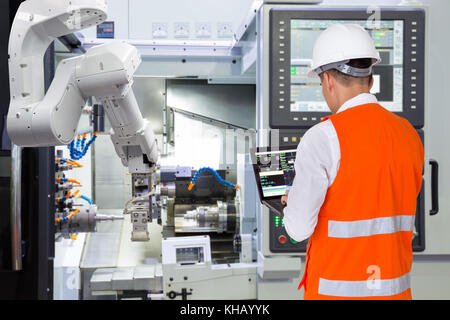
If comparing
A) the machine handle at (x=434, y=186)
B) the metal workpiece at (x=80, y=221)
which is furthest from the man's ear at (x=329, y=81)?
the metal workpiece at (x=80, y=221)

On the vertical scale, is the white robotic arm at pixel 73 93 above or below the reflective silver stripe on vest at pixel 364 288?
above

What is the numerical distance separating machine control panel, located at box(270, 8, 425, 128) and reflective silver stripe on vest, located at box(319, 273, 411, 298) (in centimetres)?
102

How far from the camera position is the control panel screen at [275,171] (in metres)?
1.77

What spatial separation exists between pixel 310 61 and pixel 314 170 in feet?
3.43

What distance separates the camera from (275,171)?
5.85ft

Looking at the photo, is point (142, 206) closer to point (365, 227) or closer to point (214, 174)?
point (214, 174)

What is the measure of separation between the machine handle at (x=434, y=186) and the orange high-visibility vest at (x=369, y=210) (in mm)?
936

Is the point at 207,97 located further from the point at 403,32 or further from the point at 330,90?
the point at 330,90

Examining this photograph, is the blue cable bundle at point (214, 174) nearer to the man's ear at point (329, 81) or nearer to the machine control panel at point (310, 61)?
the machine control panel at point (310, 61)

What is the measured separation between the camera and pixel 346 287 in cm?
141

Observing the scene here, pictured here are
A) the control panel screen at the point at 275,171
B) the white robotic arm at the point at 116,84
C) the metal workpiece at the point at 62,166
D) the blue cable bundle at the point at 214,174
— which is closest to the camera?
the white robotic arm at the point at 116,84

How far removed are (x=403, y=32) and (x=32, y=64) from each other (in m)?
1.85

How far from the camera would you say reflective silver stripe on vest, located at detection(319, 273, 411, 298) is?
1.40 m

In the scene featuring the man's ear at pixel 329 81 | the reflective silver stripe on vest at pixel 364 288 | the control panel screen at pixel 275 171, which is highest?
the man's ear at pixel 329 81
